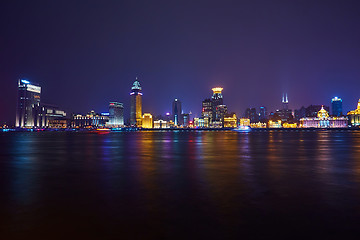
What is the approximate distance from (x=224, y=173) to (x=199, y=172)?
1743 millimetres

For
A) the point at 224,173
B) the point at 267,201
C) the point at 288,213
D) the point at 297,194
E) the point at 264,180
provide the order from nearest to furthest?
the point at 288,213 < the point at 267,201 < the point at 297,194 < the point at 264,180 < the point at 224,173

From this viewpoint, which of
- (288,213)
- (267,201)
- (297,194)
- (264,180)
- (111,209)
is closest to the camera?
(288,213)

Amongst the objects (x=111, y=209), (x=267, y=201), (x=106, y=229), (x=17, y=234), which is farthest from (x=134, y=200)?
(x=267, y=201)

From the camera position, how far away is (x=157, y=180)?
15938 millimetres

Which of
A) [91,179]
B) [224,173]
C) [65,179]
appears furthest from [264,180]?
[65,179]

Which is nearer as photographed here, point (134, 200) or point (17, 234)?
point (17, 234)

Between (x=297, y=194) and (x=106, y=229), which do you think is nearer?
(x=106, y=229)

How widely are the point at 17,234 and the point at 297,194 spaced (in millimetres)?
11125

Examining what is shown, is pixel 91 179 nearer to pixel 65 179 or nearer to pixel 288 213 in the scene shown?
pixel 65 179

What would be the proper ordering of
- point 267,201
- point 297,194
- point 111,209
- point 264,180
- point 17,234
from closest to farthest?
point 17,234, point 111,209, point 267,201, point 297,194, point 264,180

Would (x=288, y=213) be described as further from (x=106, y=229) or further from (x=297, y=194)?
(x=106, y=229)

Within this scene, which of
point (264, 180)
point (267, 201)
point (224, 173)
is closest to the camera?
point (267, 201)

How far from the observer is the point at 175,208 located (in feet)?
33.0

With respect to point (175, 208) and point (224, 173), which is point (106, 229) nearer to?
point (175, 208)
